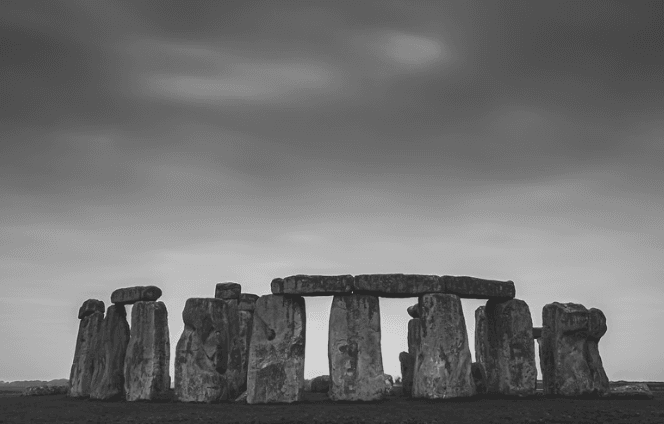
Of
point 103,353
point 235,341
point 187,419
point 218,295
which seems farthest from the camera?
point 218,295

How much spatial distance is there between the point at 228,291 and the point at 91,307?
3.87 m

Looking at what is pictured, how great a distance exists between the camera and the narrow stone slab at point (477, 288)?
54.4ft

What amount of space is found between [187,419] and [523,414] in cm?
597

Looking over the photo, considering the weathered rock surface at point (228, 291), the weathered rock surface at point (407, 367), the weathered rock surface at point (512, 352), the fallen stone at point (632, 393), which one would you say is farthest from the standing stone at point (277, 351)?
the fallen stone at point (632, 393)

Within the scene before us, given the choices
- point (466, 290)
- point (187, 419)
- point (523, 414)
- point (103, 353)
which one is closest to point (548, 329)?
point (466, 290)

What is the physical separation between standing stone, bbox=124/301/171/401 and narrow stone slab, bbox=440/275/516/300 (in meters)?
6.66

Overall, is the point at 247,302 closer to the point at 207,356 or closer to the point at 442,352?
the point at 207,356

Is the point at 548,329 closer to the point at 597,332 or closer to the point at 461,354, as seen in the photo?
the point at 597,332

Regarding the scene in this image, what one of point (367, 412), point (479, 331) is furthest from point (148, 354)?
point (479, 331)

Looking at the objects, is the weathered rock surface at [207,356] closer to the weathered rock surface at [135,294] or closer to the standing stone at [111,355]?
the weathered rock surface at [135,294]

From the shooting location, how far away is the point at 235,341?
1741cm

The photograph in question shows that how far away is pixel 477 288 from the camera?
16.9 m

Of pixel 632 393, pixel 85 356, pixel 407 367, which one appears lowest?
pixel 632 393

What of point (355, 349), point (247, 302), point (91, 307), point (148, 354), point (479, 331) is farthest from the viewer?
point (247, 302)
